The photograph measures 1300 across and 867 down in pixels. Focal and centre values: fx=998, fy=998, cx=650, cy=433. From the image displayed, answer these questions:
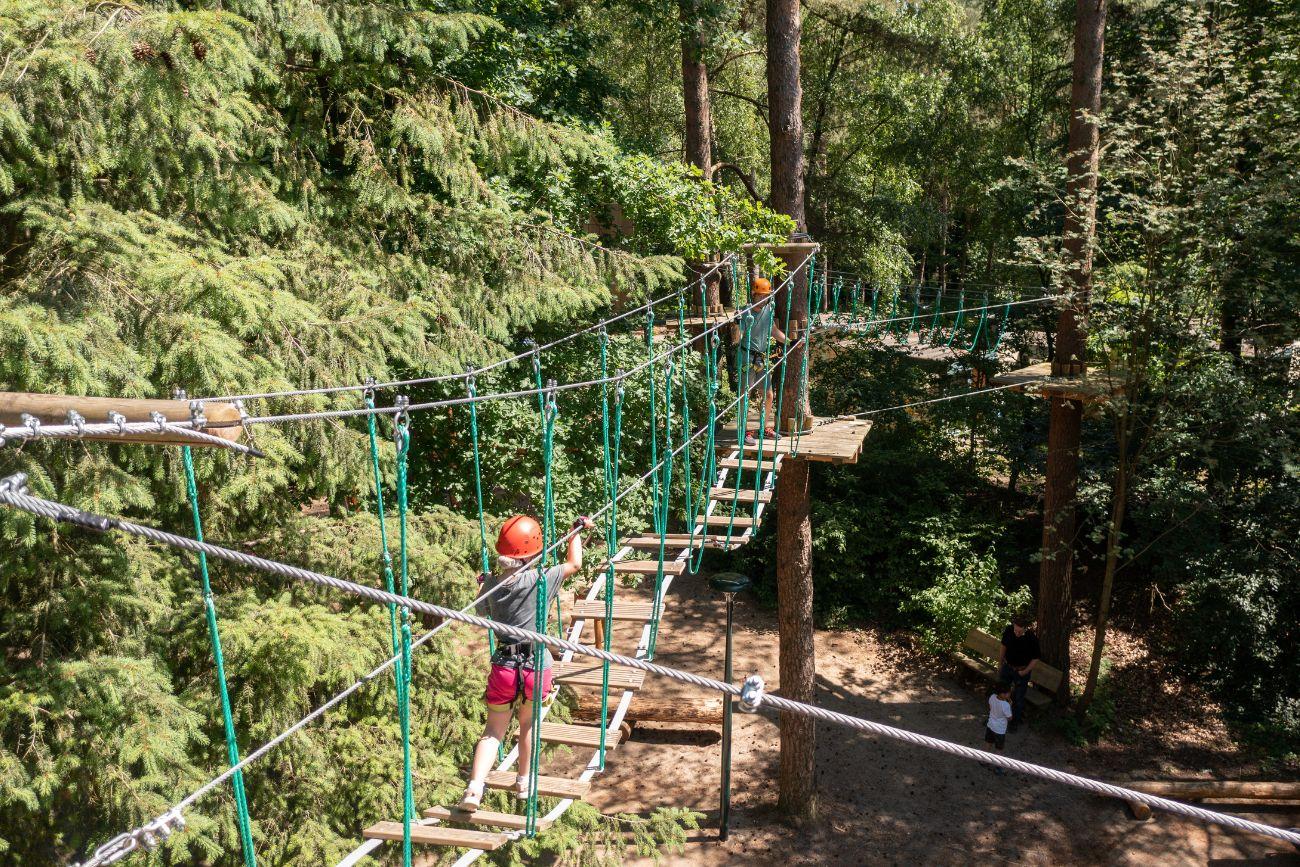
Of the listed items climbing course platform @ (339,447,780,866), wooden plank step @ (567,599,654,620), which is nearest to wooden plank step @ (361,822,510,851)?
climbing course platform @ (339,447,780,866)

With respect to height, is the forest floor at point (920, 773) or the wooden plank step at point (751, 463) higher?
the wooden plank step at point (751, 463)

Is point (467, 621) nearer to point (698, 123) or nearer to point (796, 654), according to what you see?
point (796, 654)

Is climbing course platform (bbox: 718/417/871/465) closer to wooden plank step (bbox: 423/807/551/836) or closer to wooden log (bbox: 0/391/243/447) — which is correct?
wooden plank step (bbox: 423/807/551/836)

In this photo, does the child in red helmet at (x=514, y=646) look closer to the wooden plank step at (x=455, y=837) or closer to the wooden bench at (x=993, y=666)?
the wooden plank step at (x=455, y=837)

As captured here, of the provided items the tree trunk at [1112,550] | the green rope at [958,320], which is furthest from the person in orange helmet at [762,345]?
the green rope at [958,320]

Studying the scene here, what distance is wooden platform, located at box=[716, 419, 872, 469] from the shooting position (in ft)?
22.6

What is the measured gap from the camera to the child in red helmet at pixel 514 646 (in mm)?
3635

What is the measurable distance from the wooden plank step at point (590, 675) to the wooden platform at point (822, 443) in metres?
2.37

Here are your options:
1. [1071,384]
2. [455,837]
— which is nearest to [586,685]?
[455,837]

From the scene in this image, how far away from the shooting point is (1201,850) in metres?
7.89

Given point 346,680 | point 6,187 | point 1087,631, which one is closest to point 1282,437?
point 1087,631

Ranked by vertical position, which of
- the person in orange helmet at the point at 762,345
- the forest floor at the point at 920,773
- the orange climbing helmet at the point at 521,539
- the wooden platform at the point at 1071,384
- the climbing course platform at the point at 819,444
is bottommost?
the forest floor at the point at 920,773

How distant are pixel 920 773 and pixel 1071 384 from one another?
380 cm

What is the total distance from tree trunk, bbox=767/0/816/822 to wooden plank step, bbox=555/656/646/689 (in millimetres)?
3173
